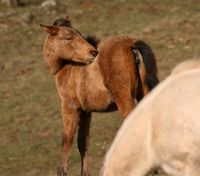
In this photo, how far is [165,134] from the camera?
5406 millimetres

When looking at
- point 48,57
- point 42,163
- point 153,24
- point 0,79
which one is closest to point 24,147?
point 42,163

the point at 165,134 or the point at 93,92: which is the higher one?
the point at 165,134

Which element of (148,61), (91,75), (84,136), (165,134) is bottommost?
(84,136)

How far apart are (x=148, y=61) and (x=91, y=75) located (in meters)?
0.88

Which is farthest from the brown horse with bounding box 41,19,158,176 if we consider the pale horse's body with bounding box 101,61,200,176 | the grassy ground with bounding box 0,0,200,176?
the pale horse's body with bounding box 101,61,200,176

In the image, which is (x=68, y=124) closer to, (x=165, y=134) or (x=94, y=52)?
(x=94, y=52)

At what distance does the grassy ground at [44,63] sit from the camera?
43.2ft

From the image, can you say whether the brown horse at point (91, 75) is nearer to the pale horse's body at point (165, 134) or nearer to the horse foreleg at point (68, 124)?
the horse foreleg at point (68, 124)

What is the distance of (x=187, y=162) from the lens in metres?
5.38

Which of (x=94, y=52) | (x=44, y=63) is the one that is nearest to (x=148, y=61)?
(x=94, y=52)

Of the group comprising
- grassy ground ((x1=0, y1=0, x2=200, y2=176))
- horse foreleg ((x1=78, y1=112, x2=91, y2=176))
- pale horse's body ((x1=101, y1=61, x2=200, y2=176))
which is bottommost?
grassy ground ((x1=0, y1=0, x2=200, y2=176))

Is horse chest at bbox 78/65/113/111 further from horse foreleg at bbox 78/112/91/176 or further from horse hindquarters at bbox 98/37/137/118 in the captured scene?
horse foreleg at bbox 78/112/91/176

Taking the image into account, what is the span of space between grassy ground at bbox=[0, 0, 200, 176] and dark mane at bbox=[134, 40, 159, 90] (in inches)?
81.8

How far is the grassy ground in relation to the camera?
13.2 m
